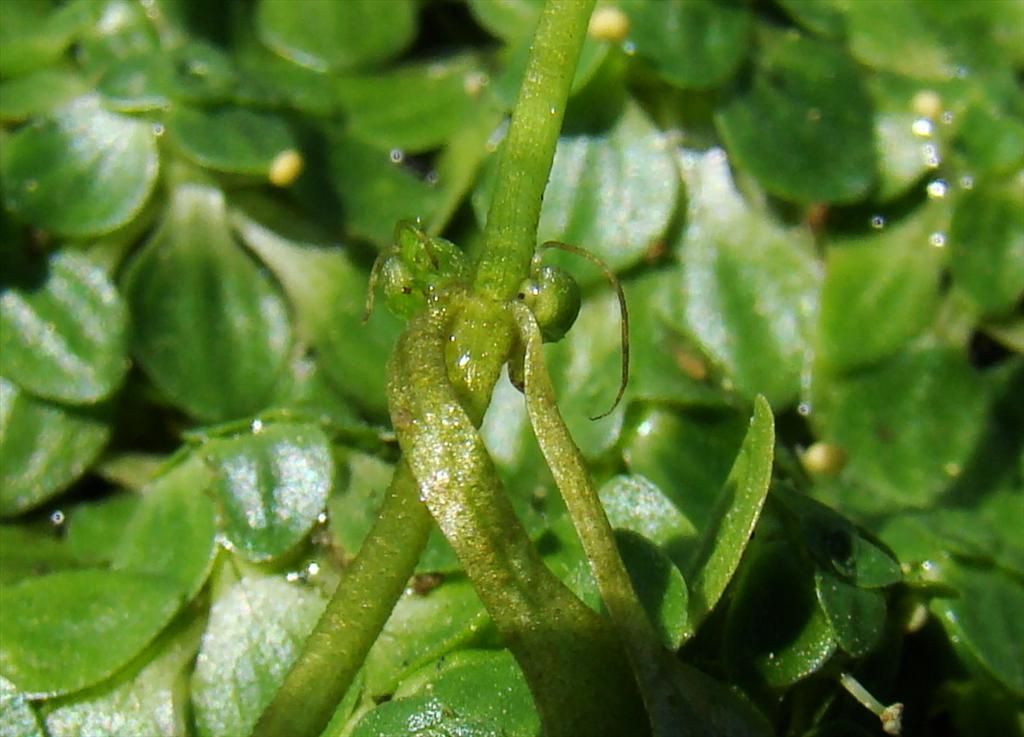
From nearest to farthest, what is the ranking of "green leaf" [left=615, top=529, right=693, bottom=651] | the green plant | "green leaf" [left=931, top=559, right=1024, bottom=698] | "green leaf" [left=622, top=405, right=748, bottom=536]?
"green leaf" [left=615, top=529, right=693, bottom=651] → the green plant → "green leaf" [left=931, top=559, right=1024, bottom=698] → "green leaf" [left=622, top=405, right=748, bottom=536]

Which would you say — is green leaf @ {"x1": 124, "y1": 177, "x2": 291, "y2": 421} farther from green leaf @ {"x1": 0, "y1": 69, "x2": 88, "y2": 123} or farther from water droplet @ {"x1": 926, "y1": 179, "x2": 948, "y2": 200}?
water droplet @ {"x1": 926, "y1": 179, "x2": 948, "y2": 200}

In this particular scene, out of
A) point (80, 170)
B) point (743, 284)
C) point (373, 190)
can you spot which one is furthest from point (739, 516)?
point (80, 170)

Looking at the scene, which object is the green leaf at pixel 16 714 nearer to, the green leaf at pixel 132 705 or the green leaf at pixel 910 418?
the green leaf at pixel 132 705

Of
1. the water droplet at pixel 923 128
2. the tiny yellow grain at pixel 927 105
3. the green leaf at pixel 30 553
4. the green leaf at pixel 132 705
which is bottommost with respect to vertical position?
the green leaf at pixel 30 553

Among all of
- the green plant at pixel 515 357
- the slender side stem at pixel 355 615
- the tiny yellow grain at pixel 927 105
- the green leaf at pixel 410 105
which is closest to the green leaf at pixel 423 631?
the green plant at pixel 515 357

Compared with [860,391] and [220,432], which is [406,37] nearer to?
[220,432]

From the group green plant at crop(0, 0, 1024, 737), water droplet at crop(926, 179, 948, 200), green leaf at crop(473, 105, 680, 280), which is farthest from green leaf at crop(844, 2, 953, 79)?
green leaf at crop(473, 105, 680, 280)

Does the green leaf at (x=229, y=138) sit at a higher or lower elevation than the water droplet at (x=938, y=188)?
lower
